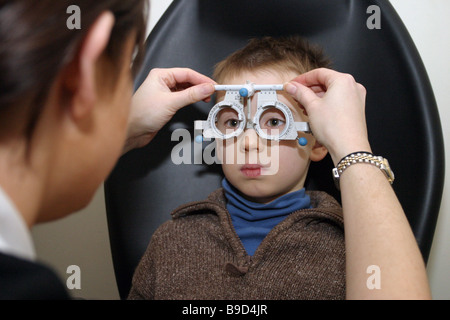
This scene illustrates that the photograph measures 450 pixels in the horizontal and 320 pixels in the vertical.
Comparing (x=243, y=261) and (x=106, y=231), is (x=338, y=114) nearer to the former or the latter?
(x=243, y=261)

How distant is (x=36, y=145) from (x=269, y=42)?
73cm

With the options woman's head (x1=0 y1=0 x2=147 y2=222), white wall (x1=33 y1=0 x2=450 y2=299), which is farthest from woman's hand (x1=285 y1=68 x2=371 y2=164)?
white wall (x1=33 y1=0 x2=450 y2=299)

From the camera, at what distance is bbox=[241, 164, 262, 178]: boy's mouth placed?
0.94 meters

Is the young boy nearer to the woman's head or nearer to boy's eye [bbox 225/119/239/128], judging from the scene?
boy's eye [bbox 225/119/239/128]

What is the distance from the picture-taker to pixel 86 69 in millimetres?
464

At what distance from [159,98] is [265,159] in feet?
0.91

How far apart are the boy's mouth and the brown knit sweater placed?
0.10 metres

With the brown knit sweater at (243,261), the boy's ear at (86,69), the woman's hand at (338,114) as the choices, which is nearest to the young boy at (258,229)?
the brown knit sweater at (243,261)

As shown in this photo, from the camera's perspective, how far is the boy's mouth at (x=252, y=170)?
0.94 meters

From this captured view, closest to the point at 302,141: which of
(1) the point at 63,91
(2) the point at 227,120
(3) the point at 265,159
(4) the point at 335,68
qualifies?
(3) the point at 265,159

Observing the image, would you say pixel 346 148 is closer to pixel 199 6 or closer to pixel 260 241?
pixel 260 241

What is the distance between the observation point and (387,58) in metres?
1.04

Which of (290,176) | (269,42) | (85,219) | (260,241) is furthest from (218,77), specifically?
(85,219)

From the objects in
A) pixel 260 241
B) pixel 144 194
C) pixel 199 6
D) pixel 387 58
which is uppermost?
pixel 199 6
